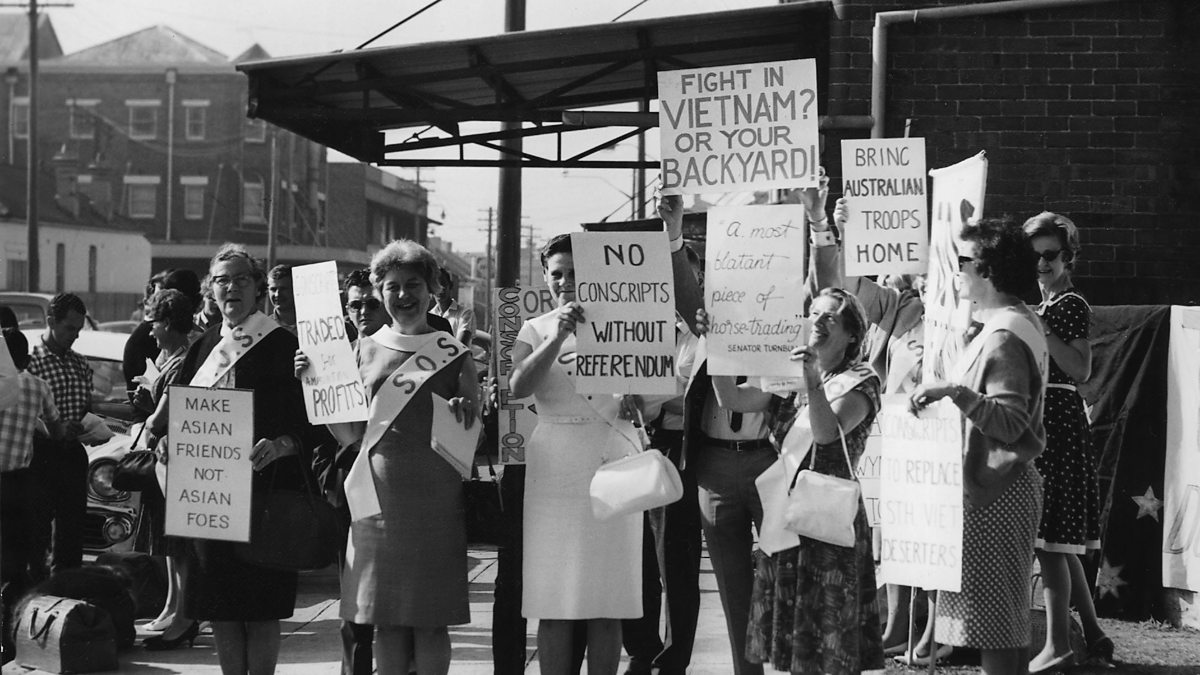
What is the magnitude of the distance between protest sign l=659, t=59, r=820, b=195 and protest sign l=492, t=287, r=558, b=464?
90 centimetres

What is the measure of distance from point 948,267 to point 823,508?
1136 mm

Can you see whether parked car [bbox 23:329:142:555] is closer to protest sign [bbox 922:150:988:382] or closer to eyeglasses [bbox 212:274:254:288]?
eyeglasses [bbox 212:274:254:288]

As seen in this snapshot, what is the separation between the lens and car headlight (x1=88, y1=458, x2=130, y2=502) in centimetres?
943

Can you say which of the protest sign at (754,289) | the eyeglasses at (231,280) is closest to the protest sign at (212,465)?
the eyeglasses at (231,280)

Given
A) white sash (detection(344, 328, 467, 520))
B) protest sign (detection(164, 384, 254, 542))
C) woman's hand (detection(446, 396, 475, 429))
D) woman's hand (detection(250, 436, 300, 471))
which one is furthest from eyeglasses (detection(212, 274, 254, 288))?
woman's hand (detection(446, 396, 475, 429))

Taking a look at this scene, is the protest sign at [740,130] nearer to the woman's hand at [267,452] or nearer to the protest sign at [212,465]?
the woman's hand at [267,452]

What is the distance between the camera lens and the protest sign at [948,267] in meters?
5.75

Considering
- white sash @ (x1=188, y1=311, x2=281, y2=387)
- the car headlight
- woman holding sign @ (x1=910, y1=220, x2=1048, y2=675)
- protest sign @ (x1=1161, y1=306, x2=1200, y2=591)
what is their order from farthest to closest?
the car headlight, protest sign @ (x1=1161, y1=306, x2=1200, y2=591), white sash @ (x1=188, y1=311, x2=281, y2=387), woman holding sign @ (x1=910, y1=220, x2=1048, y2=675)

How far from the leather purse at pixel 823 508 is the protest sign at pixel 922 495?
218mm

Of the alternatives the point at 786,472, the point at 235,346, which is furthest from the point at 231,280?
the point at 786,472

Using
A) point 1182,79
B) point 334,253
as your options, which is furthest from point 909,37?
point 334,253

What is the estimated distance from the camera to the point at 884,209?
267 inches

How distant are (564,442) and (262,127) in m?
76.2

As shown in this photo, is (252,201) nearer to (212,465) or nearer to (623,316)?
(212,465)
